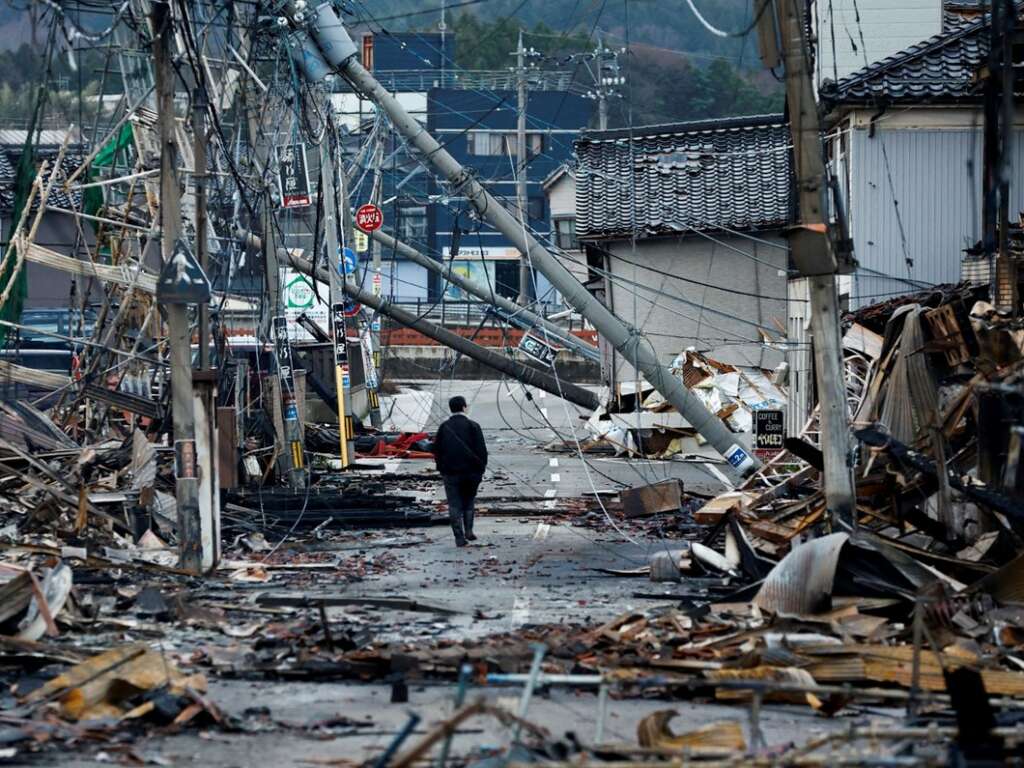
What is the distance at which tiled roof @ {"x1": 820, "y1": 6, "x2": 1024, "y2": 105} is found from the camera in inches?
990

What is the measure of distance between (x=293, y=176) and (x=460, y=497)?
12971 mm

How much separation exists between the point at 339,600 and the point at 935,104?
52.1ft

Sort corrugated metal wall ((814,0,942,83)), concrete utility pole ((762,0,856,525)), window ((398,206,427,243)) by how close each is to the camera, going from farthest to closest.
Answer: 1. window ((398,206,427,243))
2. corrugated metal wall ((814,0,942,83))
3. concrete utility pole ((762,0,856,525))

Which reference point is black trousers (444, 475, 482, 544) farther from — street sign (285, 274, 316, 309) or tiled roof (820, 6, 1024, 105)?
street sign (285, 274, 316, 309)

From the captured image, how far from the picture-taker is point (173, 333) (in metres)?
15.6

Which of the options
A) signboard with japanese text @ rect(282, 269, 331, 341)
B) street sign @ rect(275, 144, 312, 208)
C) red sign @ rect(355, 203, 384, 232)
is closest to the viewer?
street sign @ rect(275, 144, 312, 208)

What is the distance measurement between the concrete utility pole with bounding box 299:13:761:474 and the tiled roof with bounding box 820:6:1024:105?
677cm

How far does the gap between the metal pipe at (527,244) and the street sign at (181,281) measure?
16.7ft

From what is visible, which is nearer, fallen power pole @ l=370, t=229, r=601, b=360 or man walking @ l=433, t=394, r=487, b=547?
man walking @ l=433, t=394, r=487, b=547

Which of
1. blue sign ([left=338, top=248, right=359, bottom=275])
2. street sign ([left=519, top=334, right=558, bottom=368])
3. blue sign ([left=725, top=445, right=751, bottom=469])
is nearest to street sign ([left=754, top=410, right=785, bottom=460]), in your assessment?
street sign ([left=519, top=334, right=558, bottom=368])

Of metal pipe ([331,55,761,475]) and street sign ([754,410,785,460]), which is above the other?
metal pipe ([331,55,761,475])

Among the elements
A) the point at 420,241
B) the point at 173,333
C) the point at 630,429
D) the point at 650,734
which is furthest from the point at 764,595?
the point at 420,241

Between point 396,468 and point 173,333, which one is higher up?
point 173,333

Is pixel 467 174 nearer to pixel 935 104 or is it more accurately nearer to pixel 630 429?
pixel 935 104
